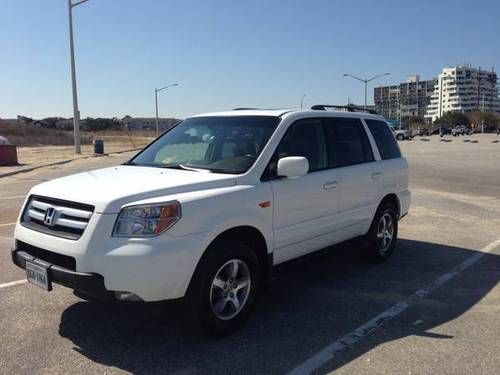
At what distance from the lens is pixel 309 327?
446cm

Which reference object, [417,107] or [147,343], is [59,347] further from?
[417,107]

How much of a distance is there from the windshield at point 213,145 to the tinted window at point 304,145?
0.17 m

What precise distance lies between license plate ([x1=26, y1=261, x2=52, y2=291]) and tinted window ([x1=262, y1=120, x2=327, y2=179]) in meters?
2.04

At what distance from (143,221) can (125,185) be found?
1.60ft

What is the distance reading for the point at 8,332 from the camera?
4.31 m

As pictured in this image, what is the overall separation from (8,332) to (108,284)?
52.6 inches

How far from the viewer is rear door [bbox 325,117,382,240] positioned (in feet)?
18.4

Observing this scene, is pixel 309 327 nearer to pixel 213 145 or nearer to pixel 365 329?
pixel 365 329

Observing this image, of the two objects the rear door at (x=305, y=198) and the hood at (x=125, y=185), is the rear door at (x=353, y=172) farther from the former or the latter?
the hood at (x=125, y=185)

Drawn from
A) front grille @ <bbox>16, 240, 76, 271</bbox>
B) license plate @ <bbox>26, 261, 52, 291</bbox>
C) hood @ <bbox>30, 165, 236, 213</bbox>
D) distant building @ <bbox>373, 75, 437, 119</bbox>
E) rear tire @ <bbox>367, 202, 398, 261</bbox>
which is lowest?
rear tire @ <bbox>367, 202, 398, 261</bbox>

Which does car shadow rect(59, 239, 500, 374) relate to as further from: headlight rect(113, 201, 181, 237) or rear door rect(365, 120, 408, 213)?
rear door rect(365, 120, 408, 213)

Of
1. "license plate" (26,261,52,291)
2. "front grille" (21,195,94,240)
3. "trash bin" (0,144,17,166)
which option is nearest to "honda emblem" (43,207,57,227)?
"front grille" (21,195,94,240)

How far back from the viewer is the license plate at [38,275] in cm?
391

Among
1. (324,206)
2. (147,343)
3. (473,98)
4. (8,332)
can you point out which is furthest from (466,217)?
(473,98)
